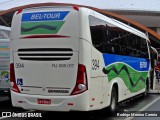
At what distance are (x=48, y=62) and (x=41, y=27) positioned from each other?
93 cm

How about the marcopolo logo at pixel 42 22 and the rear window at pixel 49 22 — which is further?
the marcopolo logo at pixel 42 22

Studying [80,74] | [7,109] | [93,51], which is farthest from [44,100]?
[7,109]

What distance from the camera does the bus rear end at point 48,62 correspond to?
360 inches

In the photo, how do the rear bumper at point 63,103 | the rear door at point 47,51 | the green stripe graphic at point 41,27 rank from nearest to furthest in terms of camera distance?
1. the rear bumper at point 63,103
2. the rear door at point 47,51
3. the green stripe graphic at point 41,27

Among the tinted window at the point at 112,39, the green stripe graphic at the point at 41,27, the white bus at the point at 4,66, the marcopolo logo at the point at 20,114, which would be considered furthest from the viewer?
the white bus at the point at 4,66

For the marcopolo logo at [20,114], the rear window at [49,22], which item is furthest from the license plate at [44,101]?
the marcopolo logo at [20,114]

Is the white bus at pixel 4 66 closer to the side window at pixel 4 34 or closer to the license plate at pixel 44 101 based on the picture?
the side window at pixel 4 34

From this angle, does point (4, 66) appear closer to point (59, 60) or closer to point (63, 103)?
point (59, 60)

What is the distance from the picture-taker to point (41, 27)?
31.2 ft

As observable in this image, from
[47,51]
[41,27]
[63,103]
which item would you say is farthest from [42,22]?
[63,103]

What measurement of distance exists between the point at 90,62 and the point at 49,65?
104cm

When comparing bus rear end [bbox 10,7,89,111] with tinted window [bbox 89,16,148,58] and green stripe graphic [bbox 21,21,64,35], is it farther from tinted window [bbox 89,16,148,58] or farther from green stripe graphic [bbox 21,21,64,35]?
tinted window [bbox 89,16,148,58]

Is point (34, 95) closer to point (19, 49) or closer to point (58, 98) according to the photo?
point (58, 98)

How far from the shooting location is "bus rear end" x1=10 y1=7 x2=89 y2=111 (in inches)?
360
